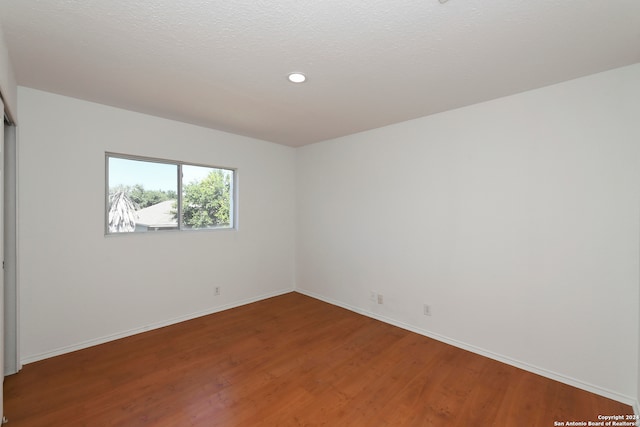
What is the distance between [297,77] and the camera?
218 cm

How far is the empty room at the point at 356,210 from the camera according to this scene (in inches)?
67.6

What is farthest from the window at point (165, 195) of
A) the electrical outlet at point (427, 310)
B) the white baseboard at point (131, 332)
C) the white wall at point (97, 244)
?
the electrical outlet at point (427, 310)

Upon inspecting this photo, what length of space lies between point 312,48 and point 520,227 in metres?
2.34

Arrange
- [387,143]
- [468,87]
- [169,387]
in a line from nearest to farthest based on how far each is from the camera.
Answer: [169,387] < [468,87] < [387,143]

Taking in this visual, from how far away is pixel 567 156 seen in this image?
226 centimetres

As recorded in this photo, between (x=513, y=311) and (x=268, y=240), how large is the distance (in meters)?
3.25

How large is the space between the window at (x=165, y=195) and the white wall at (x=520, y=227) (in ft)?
6.50

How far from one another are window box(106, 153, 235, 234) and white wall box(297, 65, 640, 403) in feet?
6.50

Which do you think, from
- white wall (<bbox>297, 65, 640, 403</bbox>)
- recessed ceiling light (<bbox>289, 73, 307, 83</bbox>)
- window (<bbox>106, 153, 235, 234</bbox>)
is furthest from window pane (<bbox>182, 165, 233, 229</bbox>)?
recessed ceiling light (<bbox>289, 73, 307, 83</bbox>)

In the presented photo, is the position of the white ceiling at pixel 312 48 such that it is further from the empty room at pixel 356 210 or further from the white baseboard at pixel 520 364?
the white baseboard at pixel 520 364

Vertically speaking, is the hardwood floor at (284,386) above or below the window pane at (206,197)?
below

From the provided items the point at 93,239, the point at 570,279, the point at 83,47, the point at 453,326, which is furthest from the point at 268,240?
the point at 570,279

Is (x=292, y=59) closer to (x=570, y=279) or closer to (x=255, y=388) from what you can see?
(x=255, y=388)

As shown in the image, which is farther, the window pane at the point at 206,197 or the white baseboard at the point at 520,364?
the window pane at the point at 206,197
